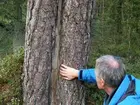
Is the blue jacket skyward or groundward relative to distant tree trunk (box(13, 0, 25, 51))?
groundward

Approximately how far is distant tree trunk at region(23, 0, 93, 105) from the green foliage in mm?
260

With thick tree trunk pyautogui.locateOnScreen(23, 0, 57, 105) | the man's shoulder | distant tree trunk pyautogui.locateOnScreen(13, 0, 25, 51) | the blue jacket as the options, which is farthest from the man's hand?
distant tree trunk pyautogui.locateOnScreen(13, 0, 25, 51)

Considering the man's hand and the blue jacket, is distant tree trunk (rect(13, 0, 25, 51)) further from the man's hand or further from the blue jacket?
the blue jacket

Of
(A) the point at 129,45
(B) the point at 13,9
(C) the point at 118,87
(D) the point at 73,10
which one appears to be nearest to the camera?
(C) the point at 118,87

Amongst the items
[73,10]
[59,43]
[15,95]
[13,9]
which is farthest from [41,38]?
[13,9]

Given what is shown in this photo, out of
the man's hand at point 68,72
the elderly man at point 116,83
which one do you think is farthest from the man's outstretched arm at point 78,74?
the elderly man at point 116,83

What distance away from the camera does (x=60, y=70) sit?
14.9ft

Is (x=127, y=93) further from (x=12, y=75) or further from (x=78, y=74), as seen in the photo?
(x=12, y=75)

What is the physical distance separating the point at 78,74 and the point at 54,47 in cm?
49

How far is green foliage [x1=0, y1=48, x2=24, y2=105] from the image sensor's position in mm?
4930

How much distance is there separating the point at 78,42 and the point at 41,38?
476mm

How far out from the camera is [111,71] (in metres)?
3.44

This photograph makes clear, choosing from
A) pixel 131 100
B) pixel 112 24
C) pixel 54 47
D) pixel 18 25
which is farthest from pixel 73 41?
pixel 18 25

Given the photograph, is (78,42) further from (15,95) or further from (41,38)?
(15,95)
